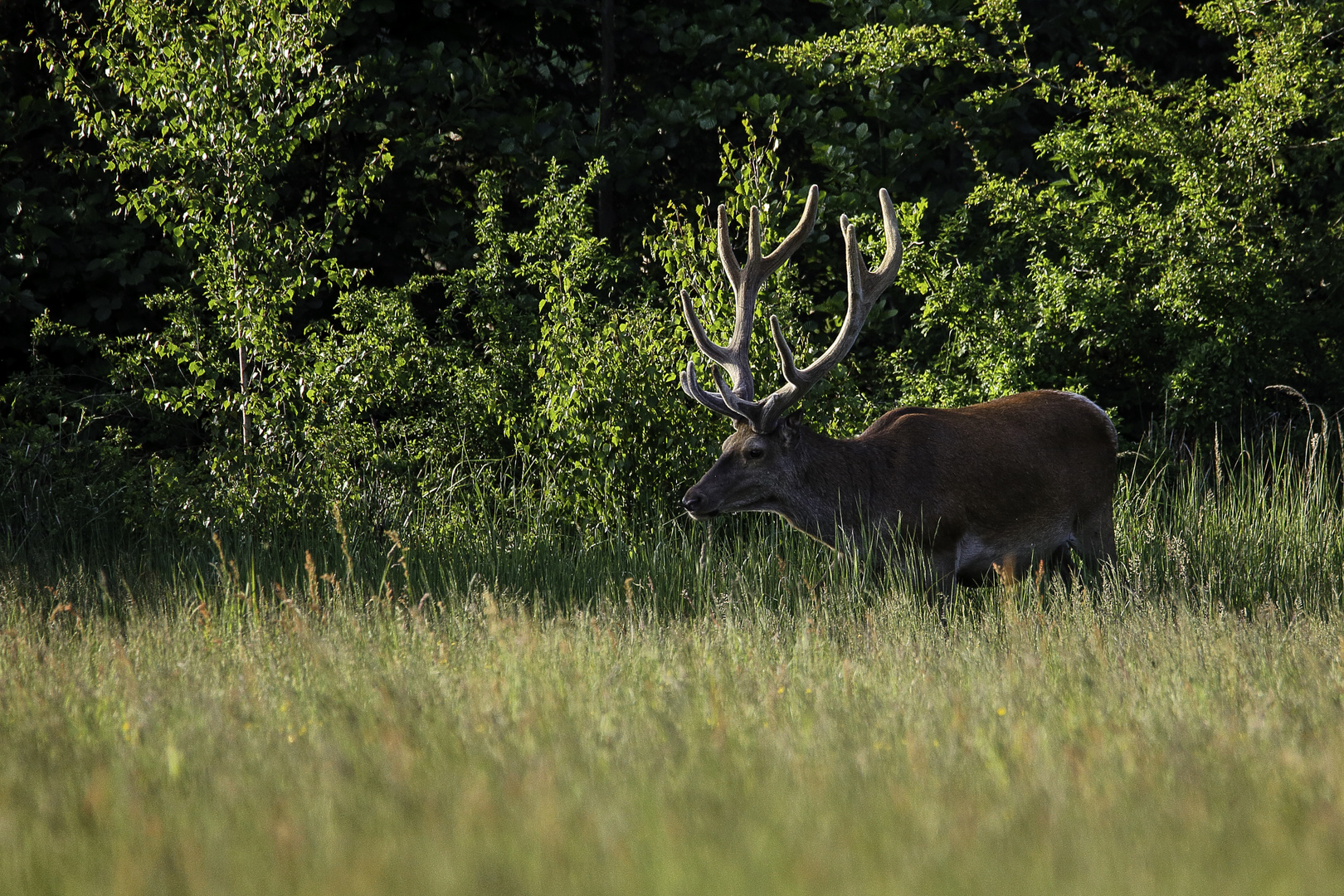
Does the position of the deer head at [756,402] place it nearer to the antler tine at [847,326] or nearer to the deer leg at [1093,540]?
the antler tine at [847,326]

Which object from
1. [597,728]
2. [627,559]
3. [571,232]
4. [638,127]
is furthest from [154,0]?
[597,728]

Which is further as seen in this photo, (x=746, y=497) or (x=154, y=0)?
(x=154, y=0)

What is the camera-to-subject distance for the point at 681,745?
11.1 feet

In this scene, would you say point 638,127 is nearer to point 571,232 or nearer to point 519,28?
point 519,28

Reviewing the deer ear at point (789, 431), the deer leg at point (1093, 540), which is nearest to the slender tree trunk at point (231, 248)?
the deer ear at point (789, 431)

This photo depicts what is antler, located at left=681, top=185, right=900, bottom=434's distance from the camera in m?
6.17

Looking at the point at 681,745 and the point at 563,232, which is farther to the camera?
the point at 563,232

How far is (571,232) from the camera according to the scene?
8.27 metres

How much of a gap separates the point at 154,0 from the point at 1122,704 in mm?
7424

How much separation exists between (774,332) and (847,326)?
2.49 feet

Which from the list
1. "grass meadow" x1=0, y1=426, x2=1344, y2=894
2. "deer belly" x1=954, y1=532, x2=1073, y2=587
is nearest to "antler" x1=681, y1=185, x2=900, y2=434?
"grass meadow" x1=0, y1=426, x2=1344, y2=894

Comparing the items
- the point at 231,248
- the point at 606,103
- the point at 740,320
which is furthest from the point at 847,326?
the point at 606,103

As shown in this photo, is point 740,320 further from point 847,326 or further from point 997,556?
point 997,556

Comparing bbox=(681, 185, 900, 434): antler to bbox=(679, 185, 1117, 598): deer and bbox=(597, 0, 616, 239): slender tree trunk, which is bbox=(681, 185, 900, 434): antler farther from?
bbox=(597, 0, 616, 239): slender tree trunk
